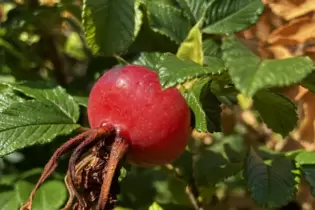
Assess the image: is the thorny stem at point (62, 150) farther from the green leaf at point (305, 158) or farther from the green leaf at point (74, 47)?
the green leaf at point (74, 47)

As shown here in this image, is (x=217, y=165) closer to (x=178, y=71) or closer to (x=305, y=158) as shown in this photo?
(x=305, y=158)

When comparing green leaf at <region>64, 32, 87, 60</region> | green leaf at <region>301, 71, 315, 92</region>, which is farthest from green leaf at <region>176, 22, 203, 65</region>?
green leaf at <region>64, 32, 87, 60</region>

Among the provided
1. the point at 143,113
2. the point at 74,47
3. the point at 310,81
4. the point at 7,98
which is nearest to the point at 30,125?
the point at 7,98

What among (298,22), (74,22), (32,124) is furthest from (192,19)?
(74,22)

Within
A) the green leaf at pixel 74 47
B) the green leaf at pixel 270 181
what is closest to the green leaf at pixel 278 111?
the green leaf at pixel 270 181

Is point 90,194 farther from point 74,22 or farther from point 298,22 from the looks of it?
point 74,22

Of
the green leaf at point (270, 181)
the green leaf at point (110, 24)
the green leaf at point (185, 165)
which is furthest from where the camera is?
the green leaf at point (185, 165)
